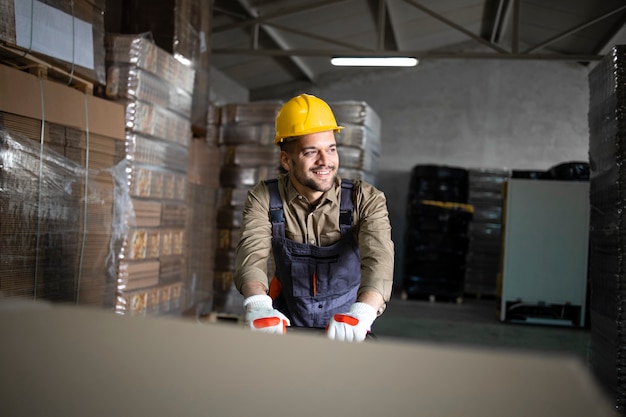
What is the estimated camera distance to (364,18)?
37.1 ft

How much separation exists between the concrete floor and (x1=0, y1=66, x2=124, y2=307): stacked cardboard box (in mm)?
3637

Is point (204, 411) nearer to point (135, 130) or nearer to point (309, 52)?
point (135, 130)

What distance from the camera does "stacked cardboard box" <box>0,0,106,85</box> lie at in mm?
3523

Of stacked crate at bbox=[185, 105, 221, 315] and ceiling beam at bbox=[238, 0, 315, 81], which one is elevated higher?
ceiling beam at bbox=[238, 0, 315, 81]

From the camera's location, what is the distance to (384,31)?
1151 centimetres

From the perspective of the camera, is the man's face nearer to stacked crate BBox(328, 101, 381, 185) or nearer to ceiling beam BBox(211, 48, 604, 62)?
stacked crate BBox(328, 101, 381, 185)

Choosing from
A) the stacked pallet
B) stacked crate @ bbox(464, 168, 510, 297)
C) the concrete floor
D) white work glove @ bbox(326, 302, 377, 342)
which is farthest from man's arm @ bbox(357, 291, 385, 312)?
stacked crate @ bbox(464, 168, 510, 297)

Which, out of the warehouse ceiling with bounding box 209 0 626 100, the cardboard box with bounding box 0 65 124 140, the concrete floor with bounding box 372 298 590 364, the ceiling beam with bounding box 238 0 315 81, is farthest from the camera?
the ceiling beam with bounding box 238 0 315 81

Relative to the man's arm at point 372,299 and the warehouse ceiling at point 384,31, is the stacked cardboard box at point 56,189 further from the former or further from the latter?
the warehouse ceiling at point 384,31

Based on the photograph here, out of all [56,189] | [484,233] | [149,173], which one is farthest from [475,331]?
[56,189]

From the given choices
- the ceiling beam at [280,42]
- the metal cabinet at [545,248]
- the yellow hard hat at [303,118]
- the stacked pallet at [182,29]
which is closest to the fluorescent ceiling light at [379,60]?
the ceiling beam at [280,42]

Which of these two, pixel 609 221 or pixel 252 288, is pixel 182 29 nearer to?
pixel 252 288

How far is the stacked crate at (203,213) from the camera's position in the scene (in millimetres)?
6863

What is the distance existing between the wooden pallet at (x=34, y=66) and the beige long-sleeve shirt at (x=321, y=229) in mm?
1719
